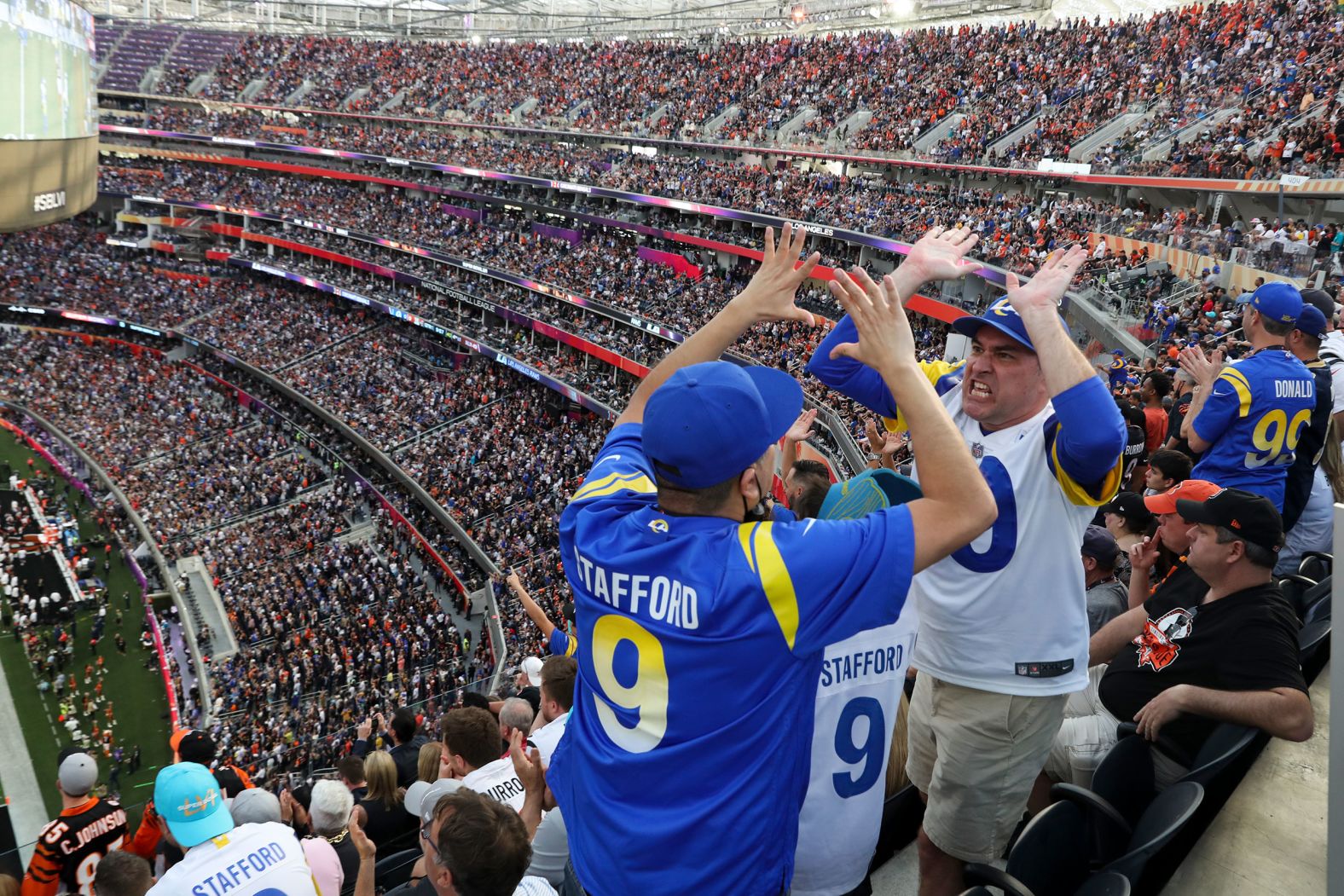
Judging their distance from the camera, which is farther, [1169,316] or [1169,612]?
[1169,316]

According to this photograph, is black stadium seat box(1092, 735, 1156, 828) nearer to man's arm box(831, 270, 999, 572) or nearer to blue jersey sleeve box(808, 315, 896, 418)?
blue jersey sleeve box(808, 315, 896, 418)

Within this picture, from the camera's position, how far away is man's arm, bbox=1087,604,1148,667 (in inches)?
146

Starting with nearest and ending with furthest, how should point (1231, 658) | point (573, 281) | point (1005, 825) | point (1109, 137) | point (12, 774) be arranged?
point (1005, 825)
point (1231, 658)
point (12, 774)
point (1109, 137)
point (573, 281)

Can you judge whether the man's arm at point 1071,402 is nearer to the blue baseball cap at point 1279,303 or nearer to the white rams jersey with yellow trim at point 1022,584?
the white rams jersey with yellow trim at point 1022,584

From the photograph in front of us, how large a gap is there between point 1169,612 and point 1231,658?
0.35 meters

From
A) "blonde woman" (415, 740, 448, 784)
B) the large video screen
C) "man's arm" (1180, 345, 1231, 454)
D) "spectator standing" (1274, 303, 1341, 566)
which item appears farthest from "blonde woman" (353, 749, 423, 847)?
the large video screen

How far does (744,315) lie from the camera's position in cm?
240

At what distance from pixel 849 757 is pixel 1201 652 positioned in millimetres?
1830

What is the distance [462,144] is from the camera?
44.8 m

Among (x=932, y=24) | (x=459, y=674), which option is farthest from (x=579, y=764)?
(x=932, y=24)

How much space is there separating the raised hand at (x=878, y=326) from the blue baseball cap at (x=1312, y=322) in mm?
4026

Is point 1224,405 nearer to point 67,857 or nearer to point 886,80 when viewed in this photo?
point 67,857

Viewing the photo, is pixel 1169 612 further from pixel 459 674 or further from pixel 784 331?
pixel 784 331

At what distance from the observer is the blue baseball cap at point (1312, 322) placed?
4.87 meters
